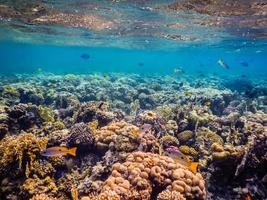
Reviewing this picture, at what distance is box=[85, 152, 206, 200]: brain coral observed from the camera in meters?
5.72

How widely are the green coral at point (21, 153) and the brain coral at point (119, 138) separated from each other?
2.06 metres

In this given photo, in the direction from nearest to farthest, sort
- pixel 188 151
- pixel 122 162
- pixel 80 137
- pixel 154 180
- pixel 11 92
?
pixel 154 180 → pixel 122 162 → pixel 80 137 → pixel 188 151 → pixel 11 92

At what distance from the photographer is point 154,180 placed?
6.19 metres

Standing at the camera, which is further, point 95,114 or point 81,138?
point 95,114

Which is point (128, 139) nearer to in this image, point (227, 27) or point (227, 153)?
point (227, 153)

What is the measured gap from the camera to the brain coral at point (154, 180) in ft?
18.8

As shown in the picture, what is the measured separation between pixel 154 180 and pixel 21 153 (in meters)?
3.25

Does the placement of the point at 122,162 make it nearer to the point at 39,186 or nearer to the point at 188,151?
the point at 39,186

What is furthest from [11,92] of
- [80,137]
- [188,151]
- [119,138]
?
[188,151]

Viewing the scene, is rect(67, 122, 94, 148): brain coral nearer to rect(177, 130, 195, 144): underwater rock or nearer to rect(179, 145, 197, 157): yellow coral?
rect(179, 145, 197, 157): yellow coral

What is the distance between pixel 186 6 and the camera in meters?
19.5

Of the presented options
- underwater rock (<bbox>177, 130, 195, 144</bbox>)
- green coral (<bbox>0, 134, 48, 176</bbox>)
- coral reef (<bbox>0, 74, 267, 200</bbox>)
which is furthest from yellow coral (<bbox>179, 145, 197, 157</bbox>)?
green coral (<bbox>0, 134, 48, 176</bbox>)

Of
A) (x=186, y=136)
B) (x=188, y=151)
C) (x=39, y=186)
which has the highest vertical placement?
(x=39, y=186)

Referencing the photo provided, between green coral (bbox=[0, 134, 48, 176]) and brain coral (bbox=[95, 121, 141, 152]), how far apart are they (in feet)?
6.77
